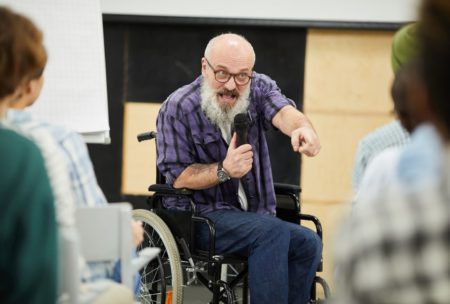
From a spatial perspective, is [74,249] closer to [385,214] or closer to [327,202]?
[385,214]

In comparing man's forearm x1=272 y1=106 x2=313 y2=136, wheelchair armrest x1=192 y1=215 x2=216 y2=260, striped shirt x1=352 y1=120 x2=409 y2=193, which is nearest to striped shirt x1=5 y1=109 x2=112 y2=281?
striped shirt x1=352 y1=120 x2=409 y2=193

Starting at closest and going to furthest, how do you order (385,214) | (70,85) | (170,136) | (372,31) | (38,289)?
(385,214) → (38,289) → (70,85) → (170,136) → (372,31)

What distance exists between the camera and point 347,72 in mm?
4680

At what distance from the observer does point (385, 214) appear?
864mm

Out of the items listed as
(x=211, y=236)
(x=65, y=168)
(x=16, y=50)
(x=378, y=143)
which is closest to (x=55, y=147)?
(x=65, y=168)

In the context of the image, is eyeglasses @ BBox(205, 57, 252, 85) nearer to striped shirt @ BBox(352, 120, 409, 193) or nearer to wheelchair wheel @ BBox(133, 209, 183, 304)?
wheelchair wheel @ BBox(133, 209, 183, 304)

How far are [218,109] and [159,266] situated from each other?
2.27 feet

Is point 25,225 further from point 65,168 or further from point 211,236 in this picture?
point 211,236

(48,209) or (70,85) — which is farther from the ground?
(70,85)

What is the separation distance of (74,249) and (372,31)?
3.43 m

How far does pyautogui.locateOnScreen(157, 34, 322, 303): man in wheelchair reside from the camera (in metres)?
2.90

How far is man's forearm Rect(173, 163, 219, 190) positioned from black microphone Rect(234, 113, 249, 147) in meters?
0.15

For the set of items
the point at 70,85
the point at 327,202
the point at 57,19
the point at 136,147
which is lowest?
the point at 327,202

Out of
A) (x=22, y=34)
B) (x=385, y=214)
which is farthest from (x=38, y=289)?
(x=385, y=214)
